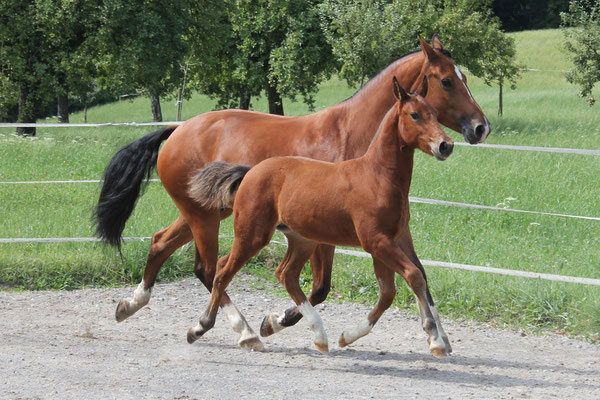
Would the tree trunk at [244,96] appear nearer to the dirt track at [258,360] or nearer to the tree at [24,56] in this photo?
the tree at [24,56]

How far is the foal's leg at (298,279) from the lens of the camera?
4957 millimetres

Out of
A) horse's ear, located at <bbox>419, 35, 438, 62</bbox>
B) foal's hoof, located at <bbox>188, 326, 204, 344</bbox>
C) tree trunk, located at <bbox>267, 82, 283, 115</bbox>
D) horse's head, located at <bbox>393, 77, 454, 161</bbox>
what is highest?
horse's ear, located at <bbox>419, 35, 438, 62</bbox>

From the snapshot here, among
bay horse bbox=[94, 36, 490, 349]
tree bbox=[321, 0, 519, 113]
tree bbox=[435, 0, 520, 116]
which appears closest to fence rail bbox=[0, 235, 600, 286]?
bay horse bbox=[94, 36, 490, 349]

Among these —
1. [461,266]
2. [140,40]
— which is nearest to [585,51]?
[140,40]

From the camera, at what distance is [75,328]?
6.15 meters

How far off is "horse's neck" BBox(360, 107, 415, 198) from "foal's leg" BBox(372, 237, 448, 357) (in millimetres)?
308

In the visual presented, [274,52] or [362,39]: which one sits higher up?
[362,39]

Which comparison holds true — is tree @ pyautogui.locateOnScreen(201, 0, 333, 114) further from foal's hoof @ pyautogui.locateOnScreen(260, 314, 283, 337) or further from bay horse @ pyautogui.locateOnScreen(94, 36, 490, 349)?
foal's hoof @ pyautogui.locateOnScreen(260, 314, 283, 337)

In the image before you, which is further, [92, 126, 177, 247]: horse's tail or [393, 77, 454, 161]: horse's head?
[92, 126, 177, 247]: horse's tail

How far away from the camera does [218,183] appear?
5246 mm

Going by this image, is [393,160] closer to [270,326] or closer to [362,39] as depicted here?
[270,326]

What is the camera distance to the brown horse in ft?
14.9

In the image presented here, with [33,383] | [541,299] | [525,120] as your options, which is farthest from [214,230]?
[525,120]

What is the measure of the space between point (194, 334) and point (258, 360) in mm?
502
